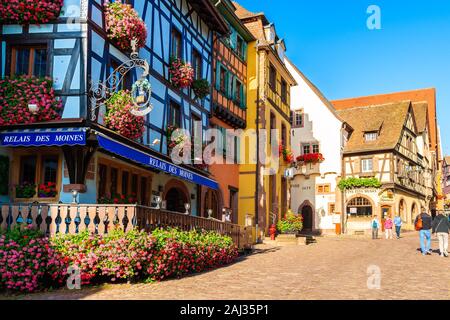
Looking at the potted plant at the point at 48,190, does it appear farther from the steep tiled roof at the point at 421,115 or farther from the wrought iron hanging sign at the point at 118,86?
the steep tiled roof at the point at 421,115

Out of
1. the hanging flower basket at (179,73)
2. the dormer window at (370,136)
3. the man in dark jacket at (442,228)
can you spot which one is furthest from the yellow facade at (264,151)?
the dormer window at (370,136)

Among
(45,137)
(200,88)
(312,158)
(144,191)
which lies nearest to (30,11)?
(45,137)

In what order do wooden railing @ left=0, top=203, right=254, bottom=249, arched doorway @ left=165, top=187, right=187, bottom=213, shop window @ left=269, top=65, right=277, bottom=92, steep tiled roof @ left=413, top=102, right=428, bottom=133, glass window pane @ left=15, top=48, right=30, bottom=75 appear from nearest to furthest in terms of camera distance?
wooden railing @ left=0, top=203, right=254, bottom=249
glass window pane @ left=15, top=48, right=30, bottom=75
arched doorway @ left=165, top=187, right=187, bottom=213
shop window @ left=269, top=65, right=277, bottom=92
steep tiled roof @ left=413, top=102, right=428, bottom=133

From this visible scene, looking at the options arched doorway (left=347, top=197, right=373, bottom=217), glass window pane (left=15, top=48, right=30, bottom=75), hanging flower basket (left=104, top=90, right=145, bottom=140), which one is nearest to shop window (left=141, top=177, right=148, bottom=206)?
hanging flower basket (left=104, top=90, right=145, bottom=140)

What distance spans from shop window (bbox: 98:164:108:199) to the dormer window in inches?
1243

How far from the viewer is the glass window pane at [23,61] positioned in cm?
1310

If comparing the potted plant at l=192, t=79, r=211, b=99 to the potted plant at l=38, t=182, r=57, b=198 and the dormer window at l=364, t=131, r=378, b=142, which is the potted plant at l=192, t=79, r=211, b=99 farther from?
the dormer window at l=364, t=131, r=378, b=142

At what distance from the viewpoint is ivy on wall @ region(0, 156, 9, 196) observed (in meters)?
12.5

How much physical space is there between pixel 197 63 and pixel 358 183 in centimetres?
2209

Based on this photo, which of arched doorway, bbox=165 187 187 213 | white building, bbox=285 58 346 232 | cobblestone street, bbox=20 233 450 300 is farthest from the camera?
white building, bbox=285 58 346 232

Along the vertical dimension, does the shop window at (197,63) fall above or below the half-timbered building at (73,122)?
above

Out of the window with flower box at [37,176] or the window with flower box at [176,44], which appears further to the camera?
the window with flower box at [176,44]

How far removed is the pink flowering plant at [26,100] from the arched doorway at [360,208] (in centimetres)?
3112
